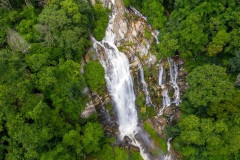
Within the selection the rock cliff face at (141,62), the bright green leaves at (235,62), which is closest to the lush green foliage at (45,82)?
the rock cliff face at (141,62)

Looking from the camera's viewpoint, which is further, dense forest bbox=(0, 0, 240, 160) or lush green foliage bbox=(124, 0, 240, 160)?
lush green foliage bbox=(124, 0, 240, 160)

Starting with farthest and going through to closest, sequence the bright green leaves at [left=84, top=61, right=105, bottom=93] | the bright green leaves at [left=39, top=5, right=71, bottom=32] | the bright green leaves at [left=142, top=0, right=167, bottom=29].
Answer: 1. the bright green leaves at [left=142, top=0, right=167, bottom=29]
2. the bright green leaves at [left=84, top=61, right=105, bottom=93]
3. the bright green leaves at [left=39, top=5, right=71, bottom=32]

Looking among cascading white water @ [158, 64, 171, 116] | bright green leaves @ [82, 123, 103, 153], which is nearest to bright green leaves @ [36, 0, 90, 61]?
bright green leaves @ [82, 123, 103, 153]

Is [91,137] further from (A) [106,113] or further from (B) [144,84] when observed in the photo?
(B) [144,84]

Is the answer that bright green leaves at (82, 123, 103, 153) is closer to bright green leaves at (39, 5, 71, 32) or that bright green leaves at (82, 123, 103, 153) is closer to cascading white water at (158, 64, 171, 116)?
cascading white water at (158, 64, 171, 116)

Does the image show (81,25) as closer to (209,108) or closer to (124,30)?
(124,30)

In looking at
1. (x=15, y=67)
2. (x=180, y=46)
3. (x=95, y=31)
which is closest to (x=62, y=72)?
(x=15, y=67)

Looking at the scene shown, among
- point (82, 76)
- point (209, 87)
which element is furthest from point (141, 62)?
point (209, 87)
